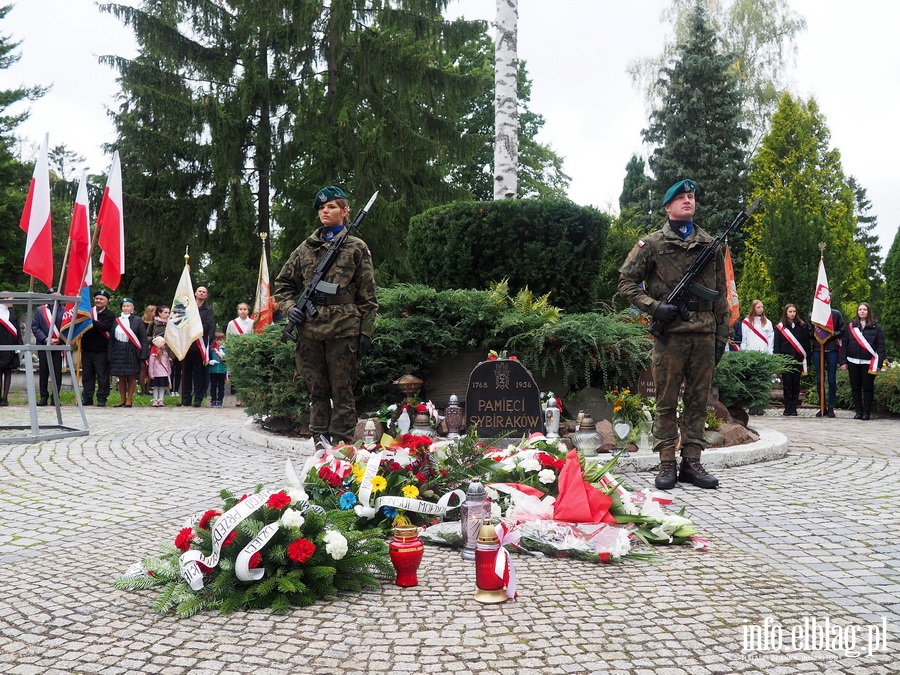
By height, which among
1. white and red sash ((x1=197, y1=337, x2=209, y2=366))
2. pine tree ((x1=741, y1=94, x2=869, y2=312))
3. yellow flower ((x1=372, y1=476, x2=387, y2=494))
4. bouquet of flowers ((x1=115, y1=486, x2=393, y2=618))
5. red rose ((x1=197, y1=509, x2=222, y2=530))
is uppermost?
pine tree ((x1=741, y1=94, x2=869, y2=312))

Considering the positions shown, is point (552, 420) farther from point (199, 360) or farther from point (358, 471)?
point (199, 360)

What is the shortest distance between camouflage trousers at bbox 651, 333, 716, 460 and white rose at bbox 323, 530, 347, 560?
11.5ft

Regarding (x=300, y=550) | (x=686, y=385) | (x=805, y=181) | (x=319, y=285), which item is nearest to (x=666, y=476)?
(x=686, y=385)

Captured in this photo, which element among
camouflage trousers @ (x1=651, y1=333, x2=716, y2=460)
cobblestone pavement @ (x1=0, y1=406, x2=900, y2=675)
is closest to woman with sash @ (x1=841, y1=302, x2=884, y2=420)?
cobblestone pavement @ (x1=0, y1=406, x2=900, y2=675)

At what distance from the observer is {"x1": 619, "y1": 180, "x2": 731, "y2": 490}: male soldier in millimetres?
6359

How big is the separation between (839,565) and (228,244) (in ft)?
62.1

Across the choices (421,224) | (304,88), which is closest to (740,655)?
(421,224)

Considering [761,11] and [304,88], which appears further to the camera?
[761,11]

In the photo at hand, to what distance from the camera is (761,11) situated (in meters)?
33.6

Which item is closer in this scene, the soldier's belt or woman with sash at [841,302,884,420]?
the soldier's belt

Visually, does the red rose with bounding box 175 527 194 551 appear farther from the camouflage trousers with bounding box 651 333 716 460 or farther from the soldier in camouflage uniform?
the camouflage trousers with bounding box 651 333 716 460

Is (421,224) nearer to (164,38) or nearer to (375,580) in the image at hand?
(375,580)

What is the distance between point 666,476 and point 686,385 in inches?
30.7

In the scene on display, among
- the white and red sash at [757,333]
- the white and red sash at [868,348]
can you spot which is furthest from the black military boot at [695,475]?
the white and red sash at [757,333]
